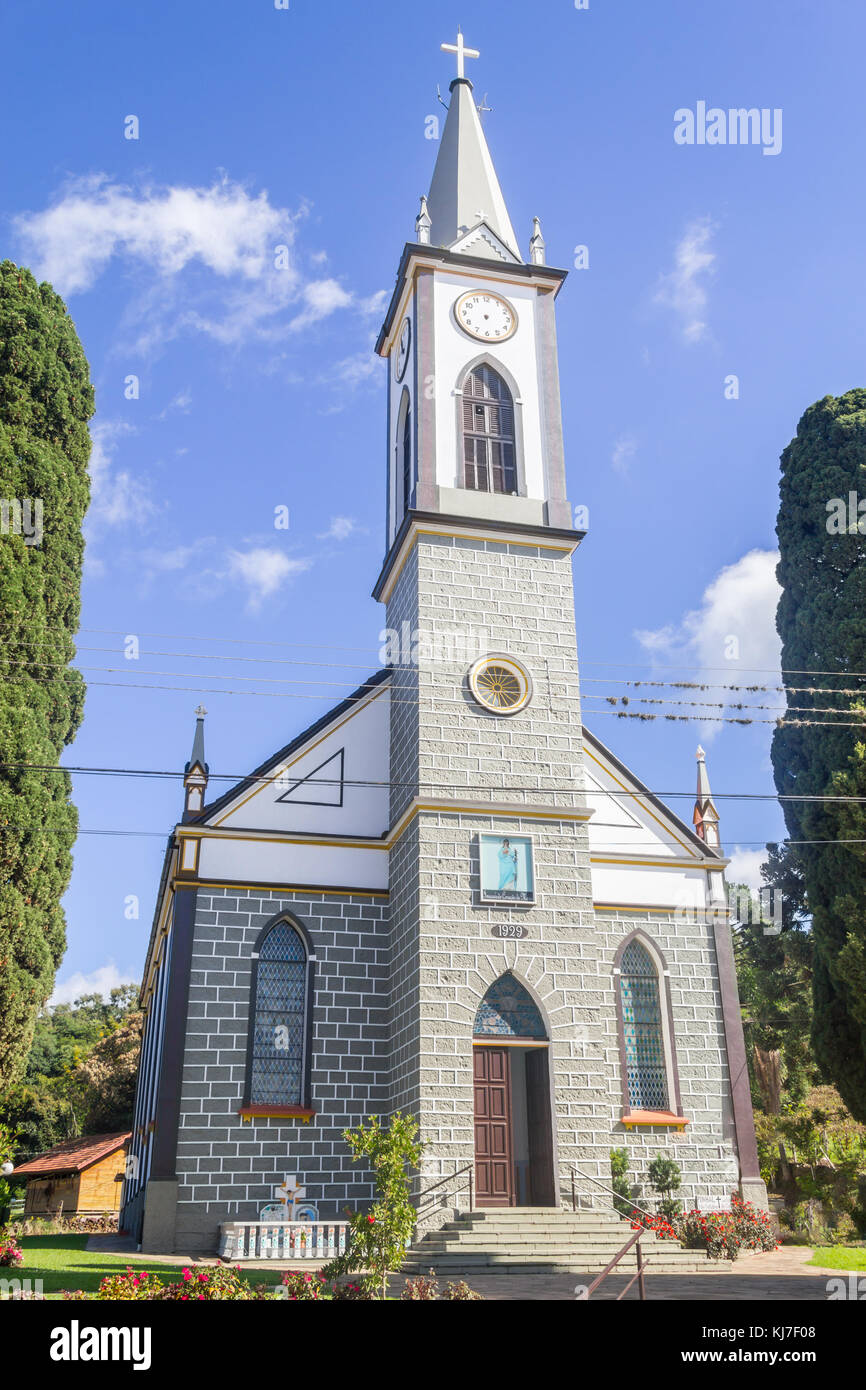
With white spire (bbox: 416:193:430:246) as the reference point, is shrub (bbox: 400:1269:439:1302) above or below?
below

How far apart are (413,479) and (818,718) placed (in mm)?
10030

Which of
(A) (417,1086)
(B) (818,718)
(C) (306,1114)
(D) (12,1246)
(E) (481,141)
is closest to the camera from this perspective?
(D) (12,1246)

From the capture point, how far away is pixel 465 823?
2200 cm

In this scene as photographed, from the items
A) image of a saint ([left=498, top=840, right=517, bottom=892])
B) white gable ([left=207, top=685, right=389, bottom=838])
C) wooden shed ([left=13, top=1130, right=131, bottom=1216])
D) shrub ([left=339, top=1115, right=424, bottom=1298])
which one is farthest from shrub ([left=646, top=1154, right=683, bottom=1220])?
wooden shed ([left=13, top=1130, right=131, bottom=1216])

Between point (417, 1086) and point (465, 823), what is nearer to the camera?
point (417, 1086)

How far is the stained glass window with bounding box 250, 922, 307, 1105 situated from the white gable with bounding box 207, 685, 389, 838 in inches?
88.4

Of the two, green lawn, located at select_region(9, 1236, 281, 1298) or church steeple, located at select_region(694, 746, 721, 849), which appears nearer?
green lawn, located at select_region(9, 1236, 281, 1298)

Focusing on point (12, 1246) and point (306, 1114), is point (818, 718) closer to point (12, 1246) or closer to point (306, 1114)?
point (306, 1114)

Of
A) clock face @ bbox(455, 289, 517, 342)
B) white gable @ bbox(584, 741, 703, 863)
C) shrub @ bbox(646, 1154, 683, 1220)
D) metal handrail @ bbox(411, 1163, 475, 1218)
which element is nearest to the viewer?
metal handrail @ bbox(411, 1163, 475, 1218)

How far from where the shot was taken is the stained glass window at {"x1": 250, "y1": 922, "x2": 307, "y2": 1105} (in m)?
21.8

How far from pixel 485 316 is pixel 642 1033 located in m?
16.3

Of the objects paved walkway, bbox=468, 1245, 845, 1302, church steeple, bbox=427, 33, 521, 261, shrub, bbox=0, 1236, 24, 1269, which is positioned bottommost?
paved walkway, bbox=468, 1245, 845, 1302

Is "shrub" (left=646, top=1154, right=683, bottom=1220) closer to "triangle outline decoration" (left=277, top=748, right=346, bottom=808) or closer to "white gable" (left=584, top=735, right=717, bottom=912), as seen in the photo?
"white gable" (left=584, top=735, right=717, bottom=912)
